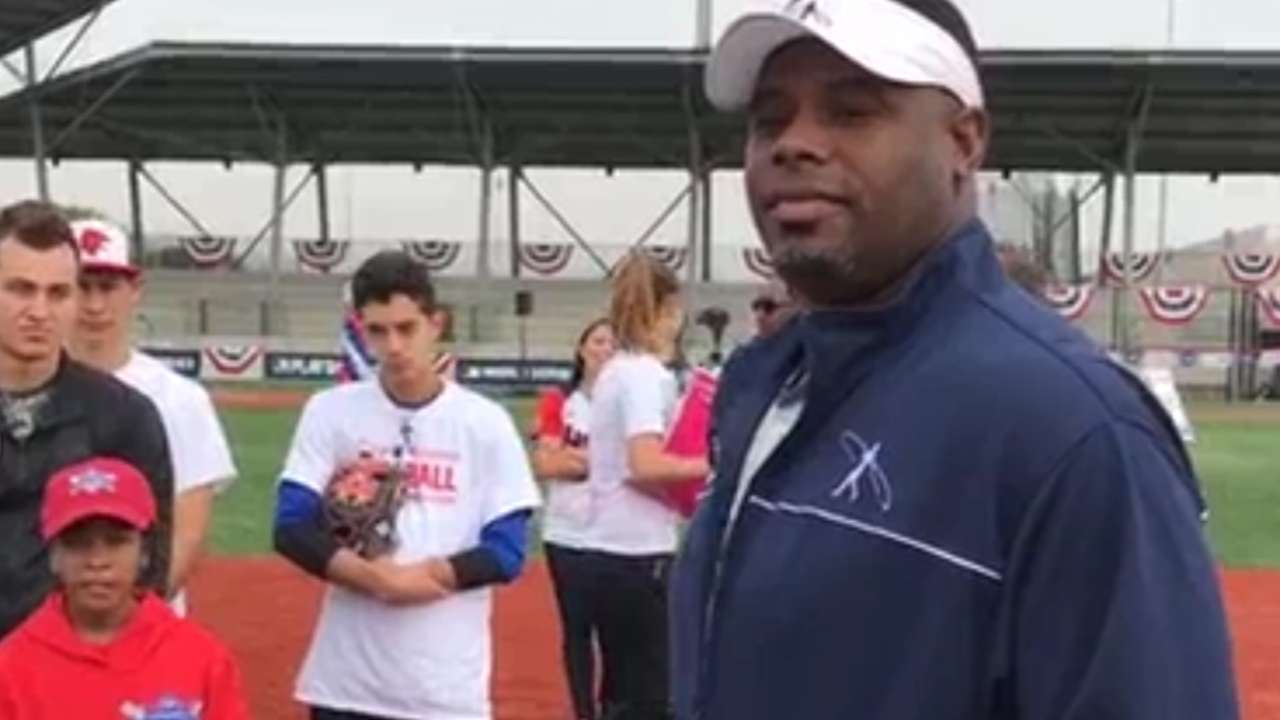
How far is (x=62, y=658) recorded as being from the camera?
4312mm

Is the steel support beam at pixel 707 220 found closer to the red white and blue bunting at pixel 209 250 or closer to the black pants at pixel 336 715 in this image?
the red white and blue bunting at pixel 209 250

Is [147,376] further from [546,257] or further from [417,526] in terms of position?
[546,257]

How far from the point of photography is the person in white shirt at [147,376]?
495 centimetres

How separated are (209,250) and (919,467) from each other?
57605 millimetres

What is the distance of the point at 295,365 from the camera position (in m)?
50.4

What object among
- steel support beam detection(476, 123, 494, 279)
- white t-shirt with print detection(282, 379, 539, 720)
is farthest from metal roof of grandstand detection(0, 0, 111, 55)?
white t-shirt with print detection(282, 379, 539, 720)

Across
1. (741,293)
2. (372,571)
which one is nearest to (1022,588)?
(372,571)

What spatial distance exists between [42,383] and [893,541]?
2.95m

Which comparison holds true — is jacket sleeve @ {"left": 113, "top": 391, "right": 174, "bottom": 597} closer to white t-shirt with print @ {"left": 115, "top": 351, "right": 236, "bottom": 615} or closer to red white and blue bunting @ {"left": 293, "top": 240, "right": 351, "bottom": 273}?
white t-shirt with print @ {"left": 115, "top": 351, "right": 236, "bottom": 615}

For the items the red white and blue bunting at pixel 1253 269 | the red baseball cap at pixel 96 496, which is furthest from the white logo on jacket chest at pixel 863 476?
the red white and blue bunting at pixel 1253 269

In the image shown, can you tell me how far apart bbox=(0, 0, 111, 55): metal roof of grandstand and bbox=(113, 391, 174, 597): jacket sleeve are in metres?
41.7

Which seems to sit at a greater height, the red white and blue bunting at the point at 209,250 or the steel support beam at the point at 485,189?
the steel support beam at the point at 485,189

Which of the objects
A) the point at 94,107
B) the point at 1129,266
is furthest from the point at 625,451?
the point at 94,107

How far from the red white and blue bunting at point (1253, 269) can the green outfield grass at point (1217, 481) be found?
47.0 feet
